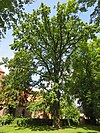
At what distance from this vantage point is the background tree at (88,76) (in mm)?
37812

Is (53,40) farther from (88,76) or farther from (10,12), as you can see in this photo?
(10,12)

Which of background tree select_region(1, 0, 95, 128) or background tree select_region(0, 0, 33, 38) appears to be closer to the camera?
background tree select_region(0, 0, 33, 38)

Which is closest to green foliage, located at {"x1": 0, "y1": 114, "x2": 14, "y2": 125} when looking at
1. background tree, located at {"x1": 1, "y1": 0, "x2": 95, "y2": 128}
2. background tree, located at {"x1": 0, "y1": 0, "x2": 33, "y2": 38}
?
background tree, located at {"x1": 1, "y1": 0, "x2": 95, "y2": 128}

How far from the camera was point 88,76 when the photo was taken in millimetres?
40719

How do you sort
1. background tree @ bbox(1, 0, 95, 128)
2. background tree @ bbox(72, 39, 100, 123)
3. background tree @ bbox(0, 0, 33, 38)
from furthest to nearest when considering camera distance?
background tree @ bbox(72, 39, 100, 123) → background tree @ bbox(1, 0, 95, 128) → background tree @ bbox(0, 0, 33, 38)

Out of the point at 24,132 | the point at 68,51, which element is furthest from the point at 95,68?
the point at 24,132

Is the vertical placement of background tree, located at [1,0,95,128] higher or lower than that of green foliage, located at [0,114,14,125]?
higher

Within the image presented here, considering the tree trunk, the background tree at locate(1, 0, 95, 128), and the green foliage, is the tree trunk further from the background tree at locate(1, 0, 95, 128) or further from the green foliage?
the green foliage

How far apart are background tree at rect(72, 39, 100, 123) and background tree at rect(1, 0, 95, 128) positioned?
15.7 feet

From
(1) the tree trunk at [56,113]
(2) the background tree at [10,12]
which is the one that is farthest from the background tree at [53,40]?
(2) the background tree at [10,12]

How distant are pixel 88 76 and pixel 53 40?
11.8 m

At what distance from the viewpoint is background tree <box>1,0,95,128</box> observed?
31.2 metres

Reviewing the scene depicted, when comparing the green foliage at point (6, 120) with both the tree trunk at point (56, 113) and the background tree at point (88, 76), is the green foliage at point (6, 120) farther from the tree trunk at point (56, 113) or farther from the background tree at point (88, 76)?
the background tree at point (88, 76)

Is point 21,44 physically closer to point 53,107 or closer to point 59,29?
point 59,29
